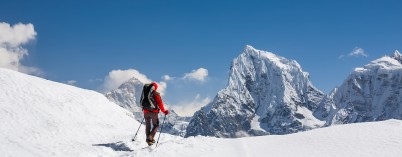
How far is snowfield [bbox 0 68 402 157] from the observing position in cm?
1545

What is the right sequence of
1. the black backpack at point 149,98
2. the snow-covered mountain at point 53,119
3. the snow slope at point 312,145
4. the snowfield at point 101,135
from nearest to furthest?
the snow slope at point 312,145 < the snowfield at point 101,135 < the black backpack at point 149,98 < the snow-covered mountain at point 53,119

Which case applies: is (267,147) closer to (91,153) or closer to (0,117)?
(91,153)

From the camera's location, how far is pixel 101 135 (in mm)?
22156

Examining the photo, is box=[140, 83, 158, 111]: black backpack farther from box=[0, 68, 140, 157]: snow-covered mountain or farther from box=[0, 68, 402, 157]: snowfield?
box=[0, 68, 140, 157]: snow-covered mountain

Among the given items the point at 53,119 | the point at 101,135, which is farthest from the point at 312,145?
the point at 53,119

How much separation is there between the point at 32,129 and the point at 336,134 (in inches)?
516

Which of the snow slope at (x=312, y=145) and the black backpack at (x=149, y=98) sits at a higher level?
the black backpack at (x=149, y=98)

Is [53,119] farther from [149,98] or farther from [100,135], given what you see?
[149,98]

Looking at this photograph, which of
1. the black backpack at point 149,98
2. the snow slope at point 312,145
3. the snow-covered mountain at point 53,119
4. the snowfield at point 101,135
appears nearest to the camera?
the snow slope at point 312,145

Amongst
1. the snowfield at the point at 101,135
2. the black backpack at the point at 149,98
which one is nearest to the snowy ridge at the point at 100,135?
the snowfield at the point at 101,135

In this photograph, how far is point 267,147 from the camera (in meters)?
16.4

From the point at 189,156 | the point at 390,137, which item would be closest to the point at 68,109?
the point at 189,156

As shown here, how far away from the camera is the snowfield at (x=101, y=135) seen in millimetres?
15453

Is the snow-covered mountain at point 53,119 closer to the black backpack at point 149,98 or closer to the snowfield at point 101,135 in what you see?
the snowfield at point 101,135
